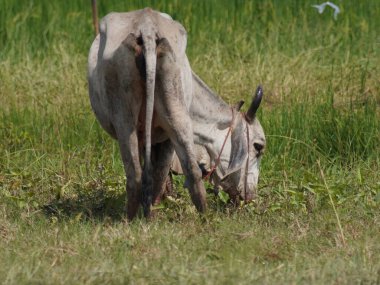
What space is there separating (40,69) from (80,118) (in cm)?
130

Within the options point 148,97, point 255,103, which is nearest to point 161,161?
point 255,103

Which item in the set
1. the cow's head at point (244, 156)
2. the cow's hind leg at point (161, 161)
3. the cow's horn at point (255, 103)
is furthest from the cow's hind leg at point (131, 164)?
the cow's horn at point (255, 103)

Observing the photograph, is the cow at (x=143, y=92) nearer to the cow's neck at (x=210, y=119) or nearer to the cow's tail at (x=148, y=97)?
the cow's tail at (x=148, y=97)

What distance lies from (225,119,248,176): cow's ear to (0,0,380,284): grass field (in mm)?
263

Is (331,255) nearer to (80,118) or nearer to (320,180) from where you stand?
(320,180)

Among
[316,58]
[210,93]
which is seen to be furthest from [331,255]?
[316,58]

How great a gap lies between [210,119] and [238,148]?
0.93 feet

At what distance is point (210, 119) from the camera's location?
7238 millimetres

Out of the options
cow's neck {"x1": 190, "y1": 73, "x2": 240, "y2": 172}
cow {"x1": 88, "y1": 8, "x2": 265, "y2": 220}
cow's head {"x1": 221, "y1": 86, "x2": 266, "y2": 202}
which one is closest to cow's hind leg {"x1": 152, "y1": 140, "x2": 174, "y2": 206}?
cow {"x1": 88, "y1": 8, "x2": 265, "y2": 220}

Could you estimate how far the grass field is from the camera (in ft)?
18.1

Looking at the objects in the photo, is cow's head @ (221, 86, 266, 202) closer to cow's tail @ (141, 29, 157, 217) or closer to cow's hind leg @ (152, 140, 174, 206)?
cow's hind leg @ (152, 140, 174, 206)

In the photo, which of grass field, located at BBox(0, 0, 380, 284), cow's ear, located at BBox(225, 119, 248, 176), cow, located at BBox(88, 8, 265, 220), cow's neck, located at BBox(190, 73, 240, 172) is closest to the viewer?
grass field, located at BBox(0, 0, 380, 284)

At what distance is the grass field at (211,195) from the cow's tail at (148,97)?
0.66 feet

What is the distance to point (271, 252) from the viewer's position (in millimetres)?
5766
